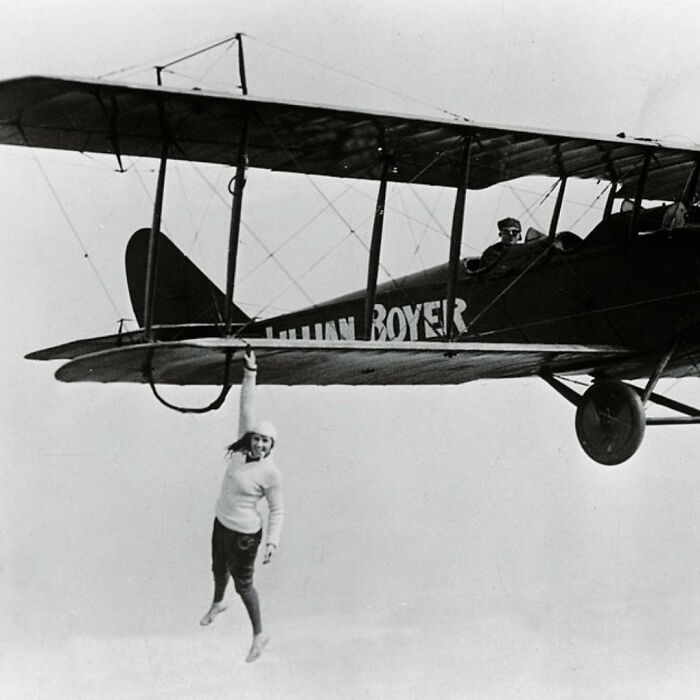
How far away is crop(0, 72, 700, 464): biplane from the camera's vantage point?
27.3 ft

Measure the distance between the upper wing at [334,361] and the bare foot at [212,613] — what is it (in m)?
1.57

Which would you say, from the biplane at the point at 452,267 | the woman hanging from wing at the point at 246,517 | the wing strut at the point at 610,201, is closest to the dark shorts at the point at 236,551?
the woman hanging from wing at the point at 246,517

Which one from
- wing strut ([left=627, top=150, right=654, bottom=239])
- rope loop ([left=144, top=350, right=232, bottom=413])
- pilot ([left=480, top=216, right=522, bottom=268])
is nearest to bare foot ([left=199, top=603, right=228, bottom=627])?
rope loop ([left=144, top=350, right=232, bottom=413])

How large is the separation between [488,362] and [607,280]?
3.62 ft

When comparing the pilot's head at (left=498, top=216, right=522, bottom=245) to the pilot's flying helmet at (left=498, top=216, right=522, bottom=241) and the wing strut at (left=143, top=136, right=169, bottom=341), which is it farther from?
the wing strut at (left=143, top=136, right=169, bottom=341)

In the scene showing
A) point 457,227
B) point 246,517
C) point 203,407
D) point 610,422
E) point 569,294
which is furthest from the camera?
point 569,294

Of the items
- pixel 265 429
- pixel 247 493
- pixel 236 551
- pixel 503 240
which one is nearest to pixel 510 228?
pixel 503 240

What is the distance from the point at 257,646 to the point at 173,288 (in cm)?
555

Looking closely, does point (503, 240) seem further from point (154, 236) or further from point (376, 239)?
point (154, 236)

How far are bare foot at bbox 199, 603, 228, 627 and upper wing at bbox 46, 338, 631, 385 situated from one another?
157cm

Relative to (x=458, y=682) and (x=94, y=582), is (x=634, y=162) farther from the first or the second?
(x=94, y=582)

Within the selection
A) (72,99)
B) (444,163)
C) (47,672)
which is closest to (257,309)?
(444,163)

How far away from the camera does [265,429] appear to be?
7.46 m

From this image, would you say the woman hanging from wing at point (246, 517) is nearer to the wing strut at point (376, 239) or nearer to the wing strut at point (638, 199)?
the wing strut at point (376, 239)
